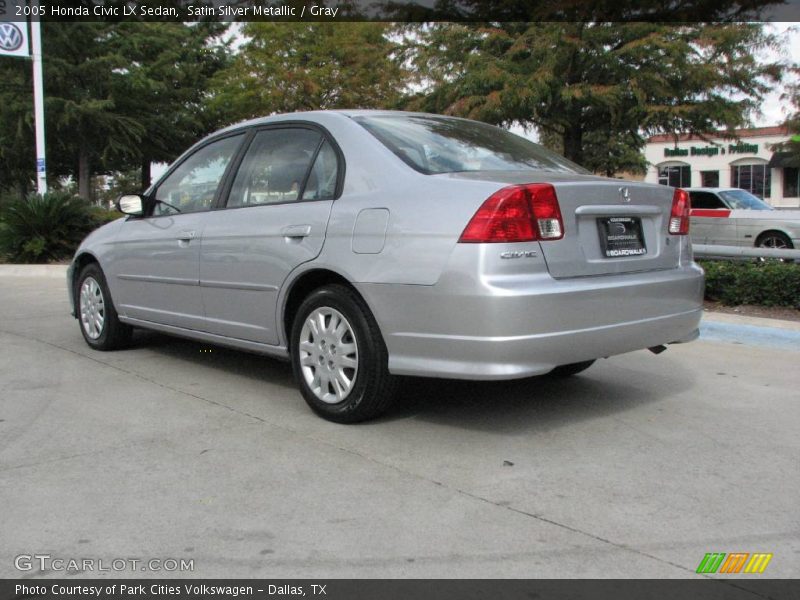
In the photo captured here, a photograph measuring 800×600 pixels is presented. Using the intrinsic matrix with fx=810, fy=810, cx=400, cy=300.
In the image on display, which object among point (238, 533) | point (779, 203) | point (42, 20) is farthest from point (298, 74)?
point (779, 203)

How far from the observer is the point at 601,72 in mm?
13859

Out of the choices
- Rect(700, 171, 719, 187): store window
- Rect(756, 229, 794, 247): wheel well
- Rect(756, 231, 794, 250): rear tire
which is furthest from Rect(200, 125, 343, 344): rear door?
Rect(700, 171, 719, 187): store window

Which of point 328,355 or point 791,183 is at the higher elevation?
point 791,183

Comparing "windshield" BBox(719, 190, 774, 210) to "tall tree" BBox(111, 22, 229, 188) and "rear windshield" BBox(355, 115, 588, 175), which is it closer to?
"rear windshield" BBox(355, 115, 588, 175)

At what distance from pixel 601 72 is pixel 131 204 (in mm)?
10106

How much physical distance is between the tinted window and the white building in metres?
29.4

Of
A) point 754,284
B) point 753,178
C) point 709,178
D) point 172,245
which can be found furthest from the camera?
point 709,178

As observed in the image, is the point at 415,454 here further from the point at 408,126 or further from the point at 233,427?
the point at 408,126

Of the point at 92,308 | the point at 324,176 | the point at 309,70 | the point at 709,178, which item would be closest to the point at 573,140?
the point at 309,70

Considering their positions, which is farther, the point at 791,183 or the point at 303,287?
the point at 791,183

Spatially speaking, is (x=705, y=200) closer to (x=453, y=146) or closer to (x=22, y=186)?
(x=453, y=146)

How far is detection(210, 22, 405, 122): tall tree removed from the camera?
23.4 metres
